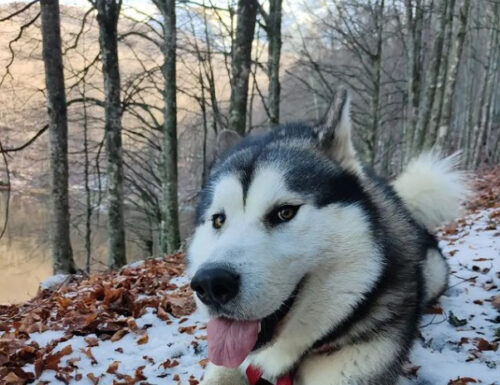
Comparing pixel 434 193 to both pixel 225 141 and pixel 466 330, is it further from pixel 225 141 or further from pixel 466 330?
pixel 225 141

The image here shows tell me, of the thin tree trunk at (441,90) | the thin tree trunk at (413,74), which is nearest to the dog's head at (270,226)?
the thin tree trunk at (441,90)

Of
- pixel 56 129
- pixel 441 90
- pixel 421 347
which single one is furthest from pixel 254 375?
pixel 441 90

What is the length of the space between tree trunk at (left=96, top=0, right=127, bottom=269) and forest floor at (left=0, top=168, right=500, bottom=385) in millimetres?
3636

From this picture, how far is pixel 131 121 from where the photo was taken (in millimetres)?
20109

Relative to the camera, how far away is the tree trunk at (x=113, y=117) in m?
8.27

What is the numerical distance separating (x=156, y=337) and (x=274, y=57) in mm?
10153

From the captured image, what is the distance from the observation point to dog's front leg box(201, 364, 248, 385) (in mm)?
2398

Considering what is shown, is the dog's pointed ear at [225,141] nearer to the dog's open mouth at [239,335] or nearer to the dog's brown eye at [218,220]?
the dog's brown eye at [218,220]

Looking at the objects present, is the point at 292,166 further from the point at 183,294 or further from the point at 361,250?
the point at 183,294

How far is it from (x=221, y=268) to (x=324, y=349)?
2.55 ft

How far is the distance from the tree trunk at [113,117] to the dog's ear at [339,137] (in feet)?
22.4

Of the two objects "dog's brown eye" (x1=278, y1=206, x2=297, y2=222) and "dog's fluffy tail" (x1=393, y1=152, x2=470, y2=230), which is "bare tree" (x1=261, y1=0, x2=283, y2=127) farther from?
"dog's brown eye" (x1=278, y1=206, x2=297, y2=222)

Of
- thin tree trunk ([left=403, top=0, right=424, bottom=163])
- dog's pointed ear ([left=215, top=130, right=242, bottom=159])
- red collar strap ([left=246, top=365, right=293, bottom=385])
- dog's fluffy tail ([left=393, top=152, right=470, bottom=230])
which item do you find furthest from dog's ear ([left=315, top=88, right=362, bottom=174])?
thin tree trunk ([left=403, top=0, right=424, bottom=163])

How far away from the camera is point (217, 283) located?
69.7 inches
